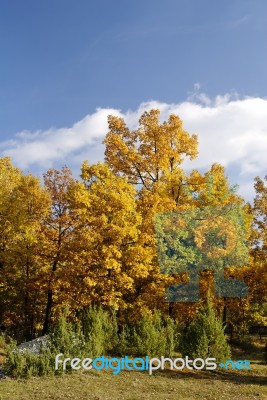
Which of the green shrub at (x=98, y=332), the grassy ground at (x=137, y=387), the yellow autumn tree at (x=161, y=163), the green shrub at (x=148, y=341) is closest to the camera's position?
the grassy ground at (x=137, y=387)

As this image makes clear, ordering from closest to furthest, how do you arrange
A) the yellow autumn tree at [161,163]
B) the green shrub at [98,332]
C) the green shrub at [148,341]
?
1. the green shrub at [98,332]
2. the green shrub at [148,341]
3. the yellow autumn tree at [161,163]

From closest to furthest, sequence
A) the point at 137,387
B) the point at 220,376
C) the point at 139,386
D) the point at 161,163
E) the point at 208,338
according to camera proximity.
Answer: the point at 137,387
the point at 139,386
the point at 220,376
the point at 208,338
the point at 161,163

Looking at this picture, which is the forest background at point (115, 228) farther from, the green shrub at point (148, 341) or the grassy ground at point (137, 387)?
the grassy ground at point (137, 387)

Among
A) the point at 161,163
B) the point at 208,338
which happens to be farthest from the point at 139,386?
the point at 161,163

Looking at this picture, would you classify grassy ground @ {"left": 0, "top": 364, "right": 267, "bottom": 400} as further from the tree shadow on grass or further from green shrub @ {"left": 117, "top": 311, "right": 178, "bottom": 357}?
green shrub @ {"left": 117, "top": 311, "right": 178, "bottom": 357}

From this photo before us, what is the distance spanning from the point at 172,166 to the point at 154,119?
2.59 m

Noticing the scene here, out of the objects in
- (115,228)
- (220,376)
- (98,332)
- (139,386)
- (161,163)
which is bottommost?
(220,376)

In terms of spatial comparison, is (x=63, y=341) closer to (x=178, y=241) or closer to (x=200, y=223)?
(x=178, y=241)

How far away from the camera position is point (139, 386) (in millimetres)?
12344

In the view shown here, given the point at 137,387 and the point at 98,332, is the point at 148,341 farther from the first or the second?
the point at 137,387

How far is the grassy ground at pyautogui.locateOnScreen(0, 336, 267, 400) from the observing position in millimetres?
10883

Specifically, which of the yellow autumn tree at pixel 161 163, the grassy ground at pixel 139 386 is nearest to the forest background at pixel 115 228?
the yellow autumn tree at pixel 161 163

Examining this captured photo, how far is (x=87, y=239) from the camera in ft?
56.3

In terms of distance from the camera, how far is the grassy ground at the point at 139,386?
10.9m
